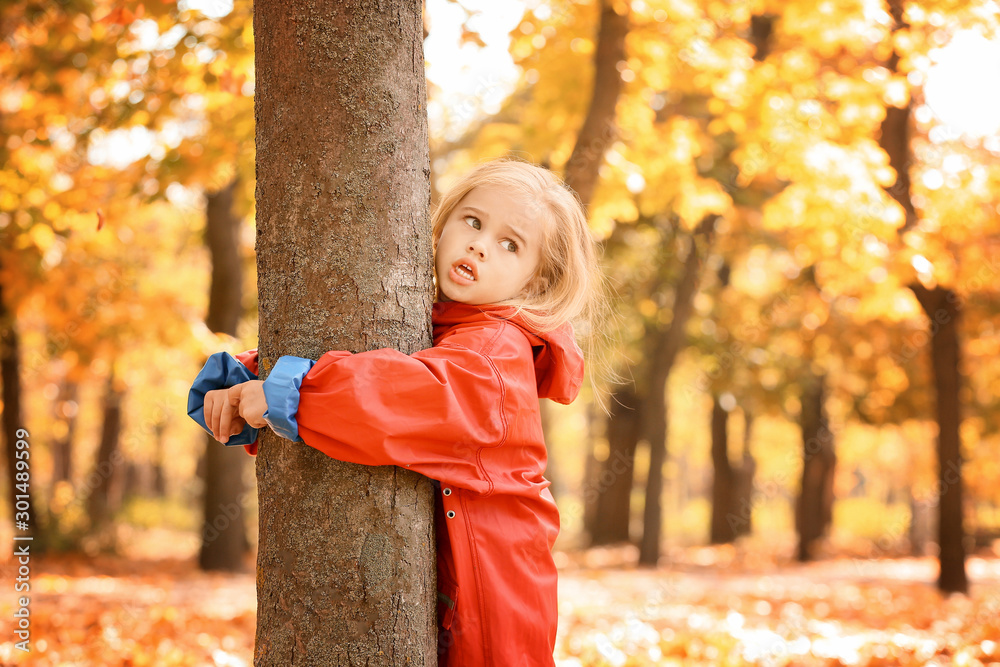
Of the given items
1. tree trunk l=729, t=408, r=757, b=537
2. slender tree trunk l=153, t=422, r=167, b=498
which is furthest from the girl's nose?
slender tree trunk l=153, t=422, r=167, b=498

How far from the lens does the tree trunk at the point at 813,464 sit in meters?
13.3

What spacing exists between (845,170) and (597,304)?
3.87 metres

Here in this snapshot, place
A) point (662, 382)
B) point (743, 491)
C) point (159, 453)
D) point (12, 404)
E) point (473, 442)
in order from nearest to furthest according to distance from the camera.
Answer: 1. point (473, 442)
2. point (12, 404)
3. point (662, 382)
4. point (743, 491)
5. point (159, 453)

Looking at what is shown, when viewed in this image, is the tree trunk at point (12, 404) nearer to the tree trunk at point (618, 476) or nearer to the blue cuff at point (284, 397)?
the blue cuff at point (284, 397)

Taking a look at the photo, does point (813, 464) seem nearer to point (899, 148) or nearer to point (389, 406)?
point (899, 148)

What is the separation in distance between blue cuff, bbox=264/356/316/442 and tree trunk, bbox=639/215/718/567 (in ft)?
31.4

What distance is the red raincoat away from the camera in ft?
5.01

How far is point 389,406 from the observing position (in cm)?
153

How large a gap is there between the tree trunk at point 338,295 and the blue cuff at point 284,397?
0.38ft

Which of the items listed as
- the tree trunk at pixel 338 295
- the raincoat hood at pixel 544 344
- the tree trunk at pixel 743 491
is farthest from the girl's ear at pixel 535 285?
the tree trunk at pixel 743 491

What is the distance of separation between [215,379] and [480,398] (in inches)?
25.9

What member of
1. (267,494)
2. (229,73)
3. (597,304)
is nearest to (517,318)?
(597,304)

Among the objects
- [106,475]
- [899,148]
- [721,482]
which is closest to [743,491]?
[721,482]

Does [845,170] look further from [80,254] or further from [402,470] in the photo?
[80,254]
